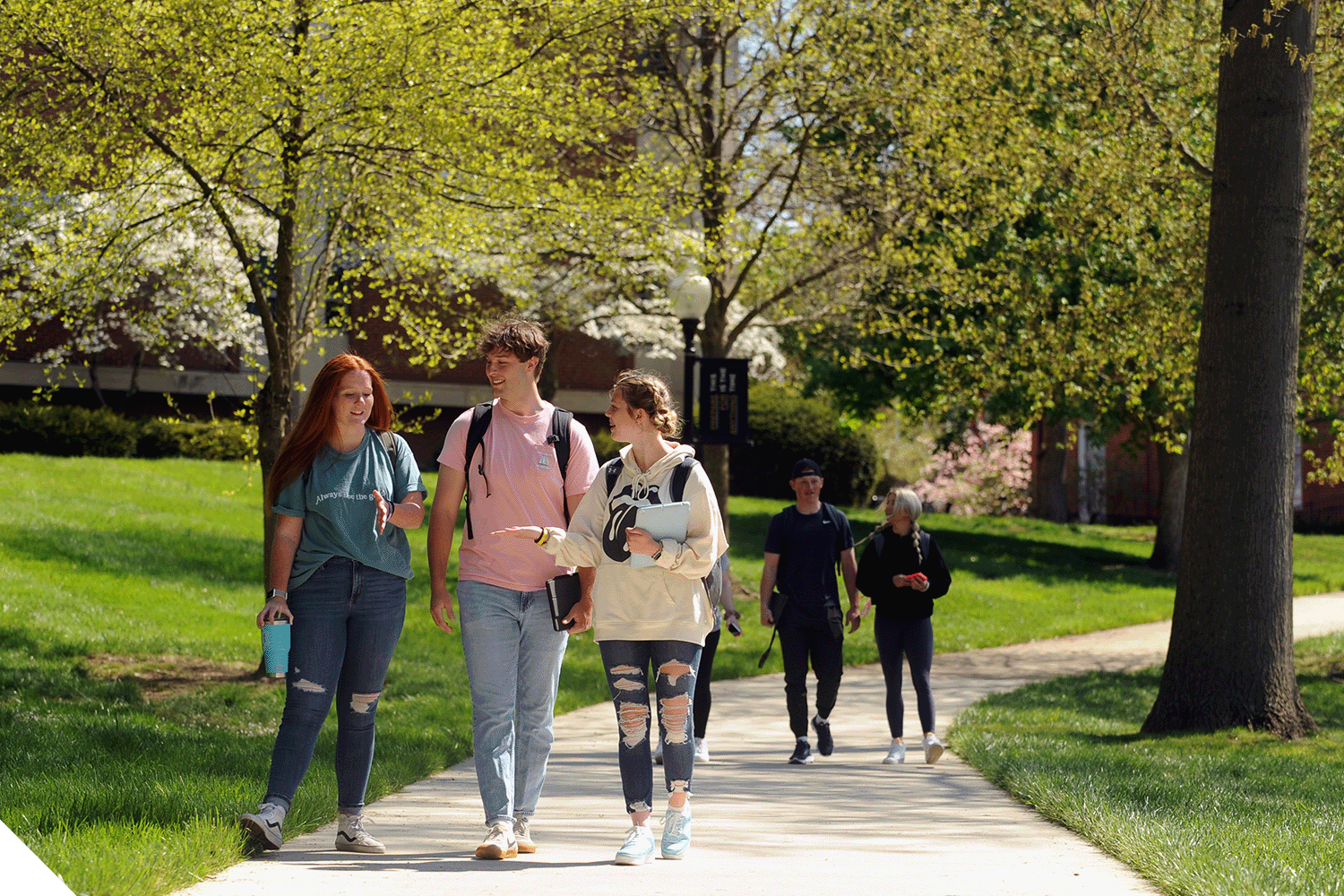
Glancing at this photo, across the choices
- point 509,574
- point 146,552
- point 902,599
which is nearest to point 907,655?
point 902,599

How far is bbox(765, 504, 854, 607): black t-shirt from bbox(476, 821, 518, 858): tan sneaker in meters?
3.90

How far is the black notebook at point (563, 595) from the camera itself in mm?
5102

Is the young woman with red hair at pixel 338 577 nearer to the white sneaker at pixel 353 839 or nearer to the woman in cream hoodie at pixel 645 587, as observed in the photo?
the white sneaker at pixel 353 839

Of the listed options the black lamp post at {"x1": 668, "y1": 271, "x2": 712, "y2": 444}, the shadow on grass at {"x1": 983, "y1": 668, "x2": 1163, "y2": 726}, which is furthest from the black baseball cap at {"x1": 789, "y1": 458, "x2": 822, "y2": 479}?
the shadow on grass at {"x1": 983, "y1": 668, "x2": 1163, "y2": 726}

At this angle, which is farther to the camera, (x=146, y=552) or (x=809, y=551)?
(x=146, y=552)

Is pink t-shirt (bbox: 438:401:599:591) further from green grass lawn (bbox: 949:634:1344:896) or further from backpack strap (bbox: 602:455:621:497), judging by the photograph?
green grass lawn (bbox: 949:634:1344:896)

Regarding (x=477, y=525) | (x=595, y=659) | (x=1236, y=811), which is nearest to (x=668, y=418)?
(x=477, y=525)

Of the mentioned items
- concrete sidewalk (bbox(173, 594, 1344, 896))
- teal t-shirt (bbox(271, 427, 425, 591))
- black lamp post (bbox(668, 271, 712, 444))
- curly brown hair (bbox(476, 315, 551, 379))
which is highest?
black lamp post (bbox(668, 271, 712, 444))

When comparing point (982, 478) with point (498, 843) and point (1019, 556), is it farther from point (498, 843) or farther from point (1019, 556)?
point (498, 843)

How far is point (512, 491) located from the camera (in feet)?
17.1

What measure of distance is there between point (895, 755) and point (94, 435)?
1949cm

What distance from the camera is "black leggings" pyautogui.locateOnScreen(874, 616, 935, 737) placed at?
875 centimetres

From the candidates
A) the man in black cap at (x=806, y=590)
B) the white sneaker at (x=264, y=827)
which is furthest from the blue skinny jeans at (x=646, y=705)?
the man in black cap at (x=806, y=590)

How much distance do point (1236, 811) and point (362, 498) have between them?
14.2 feet
